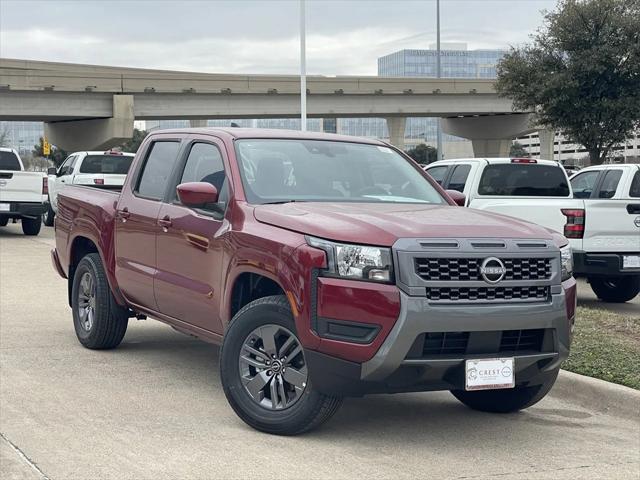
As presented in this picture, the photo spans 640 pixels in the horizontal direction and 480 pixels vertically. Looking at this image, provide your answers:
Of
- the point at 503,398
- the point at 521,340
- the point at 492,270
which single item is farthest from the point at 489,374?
the point at 503,398

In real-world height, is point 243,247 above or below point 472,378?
above

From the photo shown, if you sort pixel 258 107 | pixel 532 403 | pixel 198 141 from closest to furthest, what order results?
pixel 532 403 → pixel 198 141 → pixel 258 107

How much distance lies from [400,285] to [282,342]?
938 mm

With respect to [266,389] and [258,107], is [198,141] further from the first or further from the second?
[258,107]

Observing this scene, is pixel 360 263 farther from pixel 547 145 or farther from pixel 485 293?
pixel 547 145

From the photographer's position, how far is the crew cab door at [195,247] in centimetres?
696

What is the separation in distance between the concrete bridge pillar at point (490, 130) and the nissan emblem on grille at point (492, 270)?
224 feet

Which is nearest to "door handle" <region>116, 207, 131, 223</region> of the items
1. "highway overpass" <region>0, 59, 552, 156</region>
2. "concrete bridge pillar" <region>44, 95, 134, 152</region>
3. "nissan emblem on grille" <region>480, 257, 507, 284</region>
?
"nissan emblem on grille" <region>480, 257, 507, 284</region>

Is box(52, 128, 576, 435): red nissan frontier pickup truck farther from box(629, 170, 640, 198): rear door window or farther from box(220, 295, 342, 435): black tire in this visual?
box(629, 170, 640, 198): rear door window

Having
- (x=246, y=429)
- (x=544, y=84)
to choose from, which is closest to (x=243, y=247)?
(x=246, y=429)

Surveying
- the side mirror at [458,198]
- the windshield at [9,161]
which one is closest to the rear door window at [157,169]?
the side mirror at [458,198]

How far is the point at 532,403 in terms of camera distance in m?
6.92

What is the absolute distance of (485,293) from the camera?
589cm

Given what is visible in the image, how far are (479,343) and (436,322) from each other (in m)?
0.37
